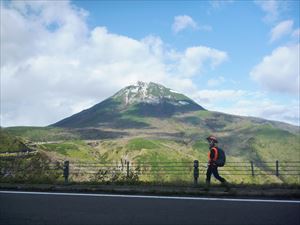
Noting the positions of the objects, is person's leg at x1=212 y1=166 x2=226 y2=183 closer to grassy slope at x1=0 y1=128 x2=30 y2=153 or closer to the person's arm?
the person's arm

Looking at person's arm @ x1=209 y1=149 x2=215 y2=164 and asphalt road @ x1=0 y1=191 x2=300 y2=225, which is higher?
person's arm @ x1=209 y1=149 x2=215 y2=164

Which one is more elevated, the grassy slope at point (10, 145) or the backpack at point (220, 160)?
the grassy slope at point (10, 145)

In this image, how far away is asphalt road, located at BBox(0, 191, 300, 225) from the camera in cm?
690

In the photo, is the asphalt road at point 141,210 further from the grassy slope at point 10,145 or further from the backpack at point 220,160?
the grassy slope at point 10,145

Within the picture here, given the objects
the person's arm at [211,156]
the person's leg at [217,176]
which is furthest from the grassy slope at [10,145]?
the person's leg at [217,176]

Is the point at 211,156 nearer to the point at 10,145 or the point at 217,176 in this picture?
the point at 217,176

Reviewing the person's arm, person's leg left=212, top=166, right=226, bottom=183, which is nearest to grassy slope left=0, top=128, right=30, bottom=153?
the person's arm

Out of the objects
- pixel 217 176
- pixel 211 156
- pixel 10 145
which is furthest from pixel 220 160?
pixel 10 145

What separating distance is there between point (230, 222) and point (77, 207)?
3.90m

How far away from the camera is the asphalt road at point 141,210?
22.6 feet

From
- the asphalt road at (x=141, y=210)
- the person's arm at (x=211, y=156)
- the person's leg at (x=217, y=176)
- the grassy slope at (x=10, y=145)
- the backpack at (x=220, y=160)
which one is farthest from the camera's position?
the grassy slope at (x=10, y=145)

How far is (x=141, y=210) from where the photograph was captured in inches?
311

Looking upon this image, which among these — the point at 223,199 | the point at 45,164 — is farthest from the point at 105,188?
the point at 45,164

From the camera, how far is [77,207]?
8344 millimetres
